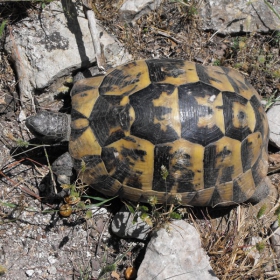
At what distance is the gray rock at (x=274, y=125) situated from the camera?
4.30 meters

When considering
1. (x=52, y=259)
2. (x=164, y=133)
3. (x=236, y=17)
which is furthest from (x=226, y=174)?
(x=236, y=17)

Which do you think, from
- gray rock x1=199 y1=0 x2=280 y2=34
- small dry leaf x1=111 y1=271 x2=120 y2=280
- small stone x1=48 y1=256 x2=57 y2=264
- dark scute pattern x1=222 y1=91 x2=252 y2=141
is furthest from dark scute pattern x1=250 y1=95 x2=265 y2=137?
small stone x1=48 y1=256 x2=57 y2=264

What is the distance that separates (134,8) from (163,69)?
1141mm

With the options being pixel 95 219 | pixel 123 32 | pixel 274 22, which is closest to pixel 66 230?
pixel 95 219

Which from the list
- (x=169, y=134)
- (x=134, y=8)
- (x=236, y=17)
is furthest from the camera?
(x=236, y=17)

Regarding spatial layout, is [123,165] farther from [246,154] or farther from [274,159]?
[274,159]

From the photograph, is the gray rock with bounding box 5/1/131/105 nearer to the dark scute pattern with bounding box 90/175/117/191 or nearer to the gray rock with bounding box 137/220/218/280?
the dark scute pattern with bounding box 90/175/117/191

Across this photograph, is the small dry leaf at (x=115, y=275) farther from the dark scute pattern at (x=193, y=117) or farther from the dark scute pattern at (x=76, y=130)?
the dark scute pattern at (x=193, y=117)

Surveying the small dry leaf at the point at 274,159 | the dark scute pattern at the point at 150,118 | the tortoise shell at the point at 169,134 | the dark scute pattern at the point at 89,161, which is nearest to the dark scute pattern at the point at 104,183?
the tortoise shell at the point at 169,134

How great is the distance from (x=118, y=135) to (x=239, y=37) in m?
2.02

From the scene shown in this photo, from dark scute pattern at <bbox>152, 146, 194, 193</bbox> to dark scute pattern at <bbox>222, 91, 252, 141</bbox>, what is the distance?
0.41 metres

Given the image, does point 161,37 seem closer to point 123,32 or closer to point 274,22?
point 123,32

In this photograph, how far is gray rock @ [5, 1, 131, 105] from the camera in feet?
13.1

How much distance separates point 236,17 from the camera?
4.65m
